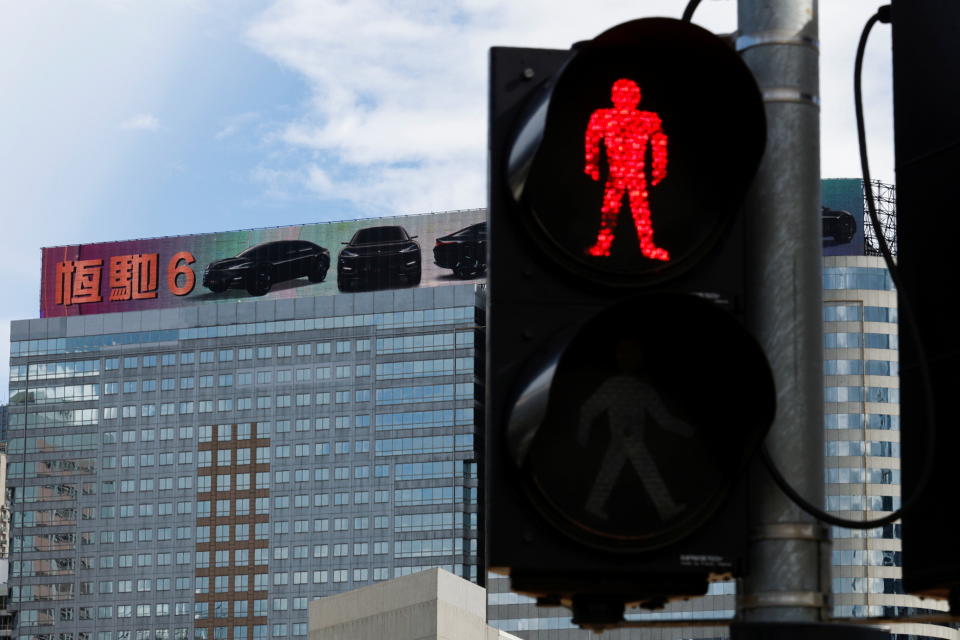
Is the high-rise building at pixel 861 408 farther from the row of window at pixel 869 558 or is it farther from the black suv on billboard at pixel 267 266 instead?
the black suv on billboard at pixel 267 266

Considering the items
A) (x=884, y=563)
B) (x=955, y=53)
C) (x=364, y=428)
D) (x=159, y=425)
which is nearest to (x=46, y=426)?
(x=159, y=425)

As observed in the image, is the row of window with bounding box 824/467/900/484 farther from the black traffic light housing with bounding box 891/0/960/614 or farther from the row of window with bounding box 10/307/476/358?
the black traffic light housing with bounding box 891/0/960/614

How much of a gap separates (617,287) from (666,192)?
324mm

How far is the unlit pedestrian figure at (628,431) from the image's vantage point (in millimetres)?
4277

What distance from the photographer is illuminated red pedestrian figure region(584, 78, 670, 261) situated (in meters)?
4.45

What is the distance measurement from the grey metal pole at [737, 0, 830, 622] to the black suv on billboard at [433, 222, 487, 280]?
576 ft

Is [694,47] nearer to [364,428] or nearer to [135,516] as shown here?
[364,428]

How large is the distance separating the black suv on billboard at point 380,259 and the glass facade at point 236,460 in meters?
2.20

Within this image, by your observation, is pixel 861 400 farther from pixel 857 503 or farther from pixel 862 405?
pixel 857 503

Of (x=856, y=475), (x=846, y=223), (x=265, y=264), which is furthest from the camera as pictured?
(x=265, y=264)

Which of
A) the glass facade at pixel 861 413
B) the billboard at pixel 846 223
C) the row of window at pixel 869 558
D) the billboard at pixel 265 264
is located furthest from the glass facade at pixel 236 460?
the row of window at pixel 869 558

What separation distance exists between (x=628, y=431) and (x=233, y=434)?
187 metres

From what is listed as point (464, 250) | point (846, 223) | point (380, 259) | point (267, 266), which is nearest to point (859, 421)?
point (846, 223)

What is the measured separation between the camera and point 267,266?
190250 millimetres
